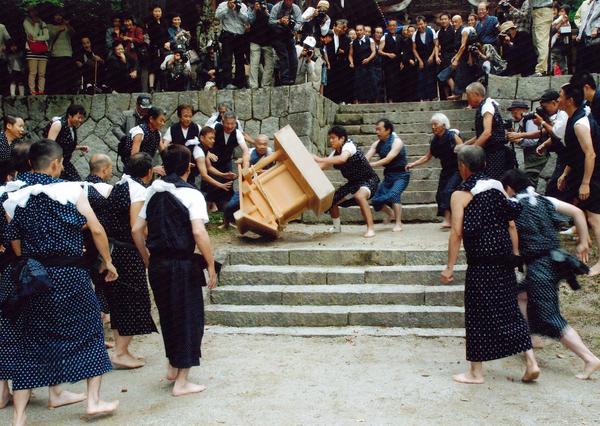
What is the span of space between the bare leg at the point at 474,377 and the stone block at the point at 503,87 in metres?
6.72

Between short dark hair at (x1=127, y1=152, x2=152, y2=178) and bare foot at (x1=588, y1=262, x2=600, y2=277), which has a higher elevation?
short dark hair at (x1=127, y1=152, x2=152, y2=178)

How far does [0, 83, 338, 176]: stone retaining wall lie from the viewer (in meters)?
11.1

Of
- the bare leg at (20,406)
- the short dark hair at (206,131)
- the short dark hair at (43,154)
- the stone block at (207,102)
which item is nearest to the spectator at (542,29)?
the stone block at (207,102)

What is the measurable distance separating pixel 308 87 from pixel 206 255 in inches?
254

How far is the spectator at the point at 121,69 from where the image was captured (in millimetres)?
12375

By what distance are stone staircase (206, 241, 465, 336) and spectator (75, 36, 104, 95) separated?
6.66 metres

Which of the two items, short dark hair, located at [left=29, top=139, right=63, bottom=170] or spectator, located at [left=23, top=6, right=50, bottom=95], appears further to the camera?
spectator, located at [left=23, top=6, right=50, bottom=95]

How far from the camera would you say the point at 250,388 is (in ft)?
17.1

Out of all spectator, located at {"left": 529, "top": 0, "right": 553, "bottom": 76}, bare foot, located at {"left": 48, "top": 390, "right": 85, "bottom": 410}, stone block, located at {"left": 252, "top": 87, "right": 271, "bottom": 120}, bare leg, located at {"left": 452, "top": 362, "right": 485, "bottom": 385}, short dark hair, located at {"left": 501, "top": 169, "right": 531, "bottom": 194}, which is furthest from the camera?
spectator, located at {"left": 529, "top": 0, "right": 553, "bottom": 76}

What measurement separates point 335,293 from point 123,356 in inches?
84.8

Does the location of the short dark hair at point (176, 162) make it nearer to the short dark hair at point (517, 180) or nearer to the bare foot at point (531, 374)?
the short dark hair at point (517, 180)

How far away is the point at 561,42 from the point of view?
12.8 metres

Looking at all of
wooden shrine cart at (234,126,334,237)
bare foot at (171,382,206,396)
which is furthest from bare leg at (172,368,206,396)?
wooden shrine cart at (234,126,334,237)

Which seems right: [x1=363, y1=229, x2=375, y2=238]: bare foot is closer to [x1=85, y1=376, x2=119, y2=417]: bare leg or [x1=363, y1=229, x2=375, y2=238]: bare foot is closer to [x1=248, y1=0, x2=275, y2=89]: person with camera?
[x1=248, y1=0, x2=275, y2=89]: person with camera
